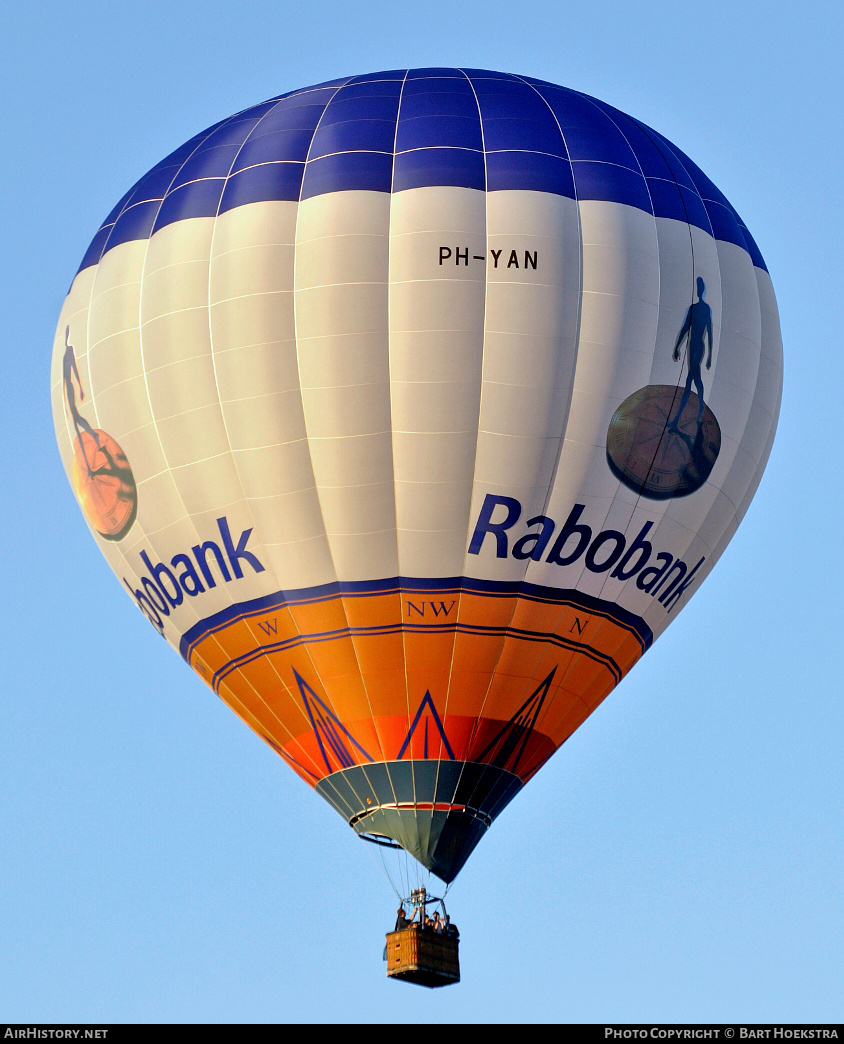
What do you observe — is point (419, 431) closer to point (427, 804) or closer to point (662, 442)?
point (662, 442)

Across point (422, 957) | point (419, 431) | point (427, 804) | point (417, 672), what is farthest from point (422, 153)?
point (422, 957)

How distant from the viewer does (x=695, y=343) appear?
71.2 ft

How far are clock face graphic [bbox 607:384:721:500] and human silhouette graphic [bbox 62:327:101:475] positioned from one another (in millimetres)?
5398

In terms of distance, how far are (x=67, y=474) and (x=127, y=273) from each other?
2.40 metres

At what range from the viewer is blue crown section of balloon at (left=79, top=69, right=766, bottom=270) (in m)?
21.5

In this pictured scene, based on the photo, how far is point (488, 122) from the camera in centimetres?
2200

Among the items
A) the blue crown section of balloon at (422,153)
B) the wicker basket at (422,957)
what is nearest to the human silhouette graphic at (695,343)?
the blue crown section of balloon at (422,153)

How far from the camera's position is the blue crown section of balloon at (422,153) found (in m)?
21.5

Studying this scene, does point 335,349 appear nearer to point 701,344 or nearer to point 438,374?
point 438,374

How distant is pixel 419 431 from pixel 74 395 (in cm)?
400

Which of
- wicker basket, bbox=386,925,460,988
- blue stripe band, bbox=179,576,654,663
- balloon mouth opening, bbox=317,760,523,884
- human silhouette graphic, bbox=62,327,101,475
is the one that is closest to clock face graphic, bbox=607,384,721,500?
blue stripe band, bbox=179,576,654,663

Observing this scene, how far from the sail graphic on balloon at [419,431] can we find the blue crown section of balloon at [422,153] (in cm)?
5

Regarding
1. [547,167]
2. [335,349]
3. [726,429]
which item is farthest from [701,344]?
[335,349]

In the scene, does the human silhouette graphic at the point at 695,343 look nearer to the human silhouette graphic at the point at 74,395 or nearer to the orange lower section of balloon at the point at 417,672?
the orange lower section of balloon at the point at 417,672
